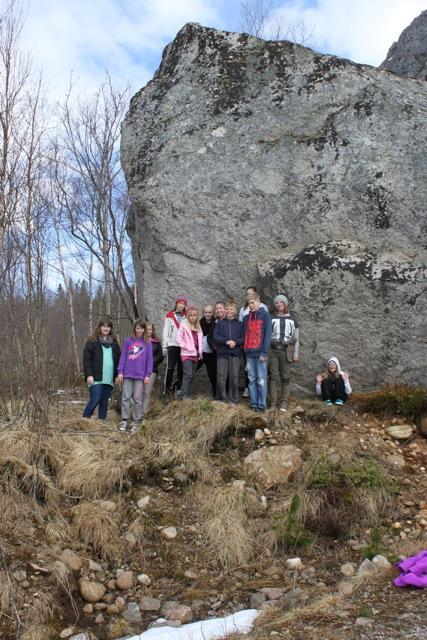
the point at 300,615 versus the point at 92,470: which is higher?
the point at 92,470

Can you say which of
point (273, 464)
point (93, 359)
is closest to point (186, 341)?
point (93, 359)

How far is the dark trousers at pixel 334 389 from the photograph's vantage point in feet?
25.6

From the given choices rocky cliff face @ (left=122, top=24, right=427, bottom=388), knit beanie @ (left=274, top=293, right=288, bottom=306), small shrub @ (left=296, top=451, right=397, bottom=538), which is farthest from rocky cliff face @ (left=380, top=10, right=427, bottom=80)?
small shrub @ (left=296, top=451, right=397, bottom=538)

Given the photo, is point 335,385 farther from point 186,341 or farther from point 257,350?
point 186,341

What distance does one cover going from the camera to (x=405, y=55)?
12148 millimetres

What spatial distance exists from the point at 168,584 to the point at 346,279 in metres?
4.71

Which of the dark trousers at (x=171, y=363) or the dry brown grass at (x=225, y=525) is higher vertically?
the dark trousers at (x=171, y=363)

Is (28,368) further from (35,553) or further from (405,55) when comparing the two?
(405,55)

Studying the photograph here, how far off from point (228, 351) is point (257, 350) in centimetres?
44

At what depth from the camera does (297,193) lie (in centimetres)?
837

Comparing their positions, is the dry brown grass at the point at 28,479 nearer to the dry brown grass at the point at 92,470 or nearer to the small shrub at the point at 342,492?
the dry brown grass at the point at 92,470

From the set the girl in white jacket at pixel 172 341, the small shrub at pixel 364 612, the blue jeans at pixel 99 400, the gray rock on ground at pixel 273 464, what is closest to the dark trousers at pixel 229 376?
the girl in white jacket at pixel 172 341

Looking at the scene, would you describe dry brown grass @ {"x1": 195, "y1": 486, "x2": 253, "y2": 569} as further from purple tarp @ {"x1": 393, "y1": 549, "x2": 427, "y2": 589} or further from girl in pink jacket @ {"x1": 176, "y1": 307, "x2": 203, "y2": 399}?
girl in pink jacket @ {"x1": 176, "y1": 307, "x2": 203, "y2": 399}

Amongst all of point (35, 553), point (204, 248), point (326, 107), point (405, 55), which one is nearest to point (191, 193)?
point (204, 248)
